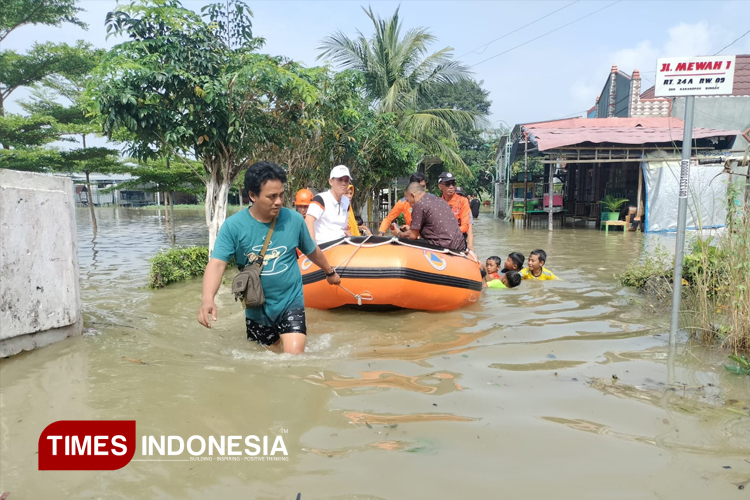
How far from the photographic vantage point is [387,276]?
17.1 feet

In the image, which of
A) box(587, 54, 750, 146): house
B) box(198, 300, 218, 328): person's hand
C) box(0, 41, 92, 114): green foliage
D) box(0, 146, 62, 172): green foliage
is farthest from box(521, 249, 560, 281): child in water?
box(0, 41, 92, 114): green foliage

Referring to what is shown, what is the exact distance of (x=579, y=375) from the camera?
143 inches

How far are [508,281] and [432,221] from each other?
1.91 meters

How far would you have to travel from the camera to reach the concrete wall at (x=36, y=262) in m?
3.79

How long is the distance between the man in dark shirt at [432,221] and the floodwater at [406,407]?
95 centimetres

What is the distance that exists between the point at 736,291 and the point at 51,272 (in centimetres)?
520

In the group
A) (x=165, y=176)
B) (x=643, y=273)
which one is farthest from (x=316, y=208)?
(x=165, y=176)

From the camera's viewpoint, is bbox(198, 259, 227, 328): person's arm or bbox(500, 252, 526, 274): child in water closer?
bbox(198, 259, 227, 328): person's arm

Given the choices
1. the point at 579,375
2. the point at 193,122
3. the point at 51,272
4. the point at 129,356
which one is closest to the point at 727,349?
the point at 579,375

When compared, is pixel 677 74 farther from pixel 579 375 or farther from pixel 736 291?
pixel 579 375

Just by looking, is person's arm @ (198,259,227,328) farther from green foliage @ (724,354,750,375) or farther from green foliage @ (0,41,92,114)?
green foliage @ (0,41,92,114)

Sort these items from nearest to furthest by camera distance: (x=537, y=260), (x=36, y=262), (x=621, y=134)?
(x=36, y=262) → (x=537, y=260) → (x=621, y=134)

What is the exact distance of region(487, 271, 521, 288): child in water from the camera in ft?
23.4

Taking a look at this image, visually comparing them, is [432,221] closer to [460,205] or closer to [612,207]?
[460,205]
